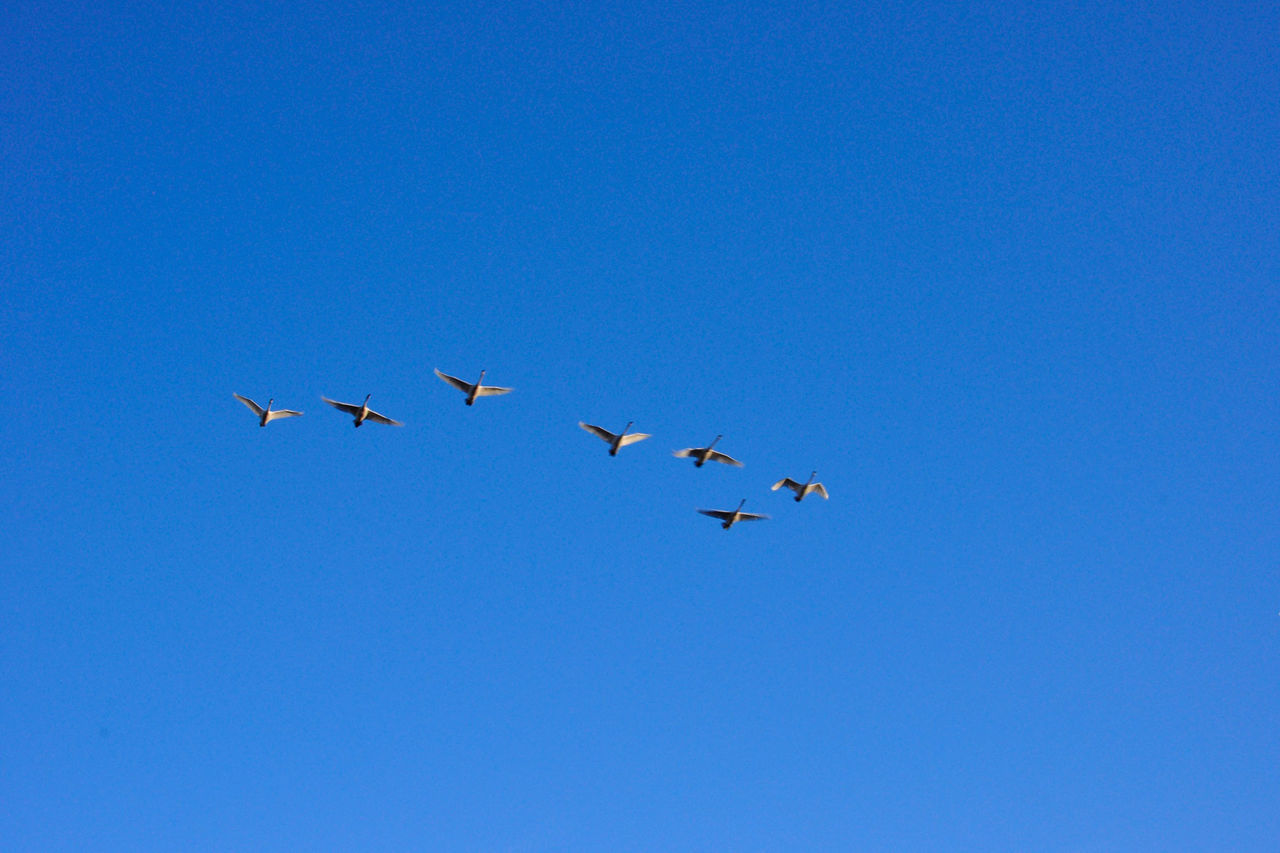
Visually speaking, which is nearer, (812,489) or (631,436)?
(631,436)

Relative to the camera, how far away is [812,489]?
292 feet

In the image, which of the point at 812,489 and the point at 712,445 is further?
the point at 812,489

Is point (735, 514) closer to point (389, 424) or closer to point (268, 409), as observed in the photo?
point (389, 424)

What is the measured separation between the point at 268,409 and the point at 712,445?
3339 centimetres

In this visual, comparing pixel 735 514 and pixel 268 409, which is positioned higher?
pixel 268 409

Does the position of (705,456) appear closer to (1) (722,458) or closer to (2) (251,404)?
(1) (722,458)

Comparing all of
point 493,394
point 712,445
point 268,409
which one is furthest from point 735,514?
point 268,409

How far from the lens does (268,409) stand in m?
87.6

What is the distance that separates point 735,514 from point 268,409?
35.7 m

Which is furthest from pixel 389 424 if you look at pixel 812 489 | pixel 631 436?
pixel 812 489

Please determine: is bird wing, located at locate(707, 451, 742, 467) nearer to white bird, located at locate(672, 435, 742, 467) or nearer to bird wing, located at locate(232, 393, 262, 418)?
white bird, located at locate(672, 435, 742, 467)

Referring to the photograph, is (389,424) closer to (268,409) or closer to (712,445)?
(268,409)

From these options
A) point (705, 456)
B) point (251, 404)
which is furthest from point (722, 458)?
point (251, 404)

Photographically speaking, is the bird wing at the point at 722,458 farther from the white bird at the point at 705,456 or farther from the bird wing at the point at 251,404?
the bird wing at the point at 251,404
